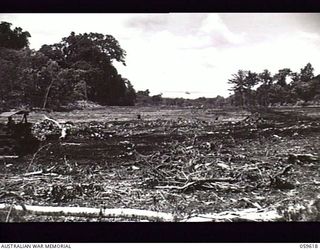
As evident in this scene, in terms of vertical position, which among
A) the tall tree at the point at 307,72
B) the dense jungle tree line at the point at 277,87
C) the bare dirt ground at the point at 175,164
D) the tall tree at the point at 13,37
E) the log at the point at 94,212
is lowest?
the log at the point at 94,212

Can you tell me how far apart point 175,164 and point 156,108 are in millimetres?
275

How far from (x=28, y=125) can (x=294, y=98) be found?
125cm

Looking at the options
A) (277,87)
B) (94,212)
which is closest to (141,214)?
(94,212)

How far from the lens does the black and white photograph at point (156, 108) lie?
2098 millimetres

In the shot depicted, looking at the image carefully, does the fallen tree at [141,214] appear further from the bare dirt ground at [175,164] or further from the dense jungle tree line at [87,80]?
the dense jungle tree line at [87,80]

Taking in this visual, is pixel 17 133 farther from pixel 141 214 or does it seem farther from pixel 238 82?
pixel 238 82

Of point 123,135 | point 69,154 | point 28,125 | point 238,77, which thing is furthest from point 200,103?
point 28,125

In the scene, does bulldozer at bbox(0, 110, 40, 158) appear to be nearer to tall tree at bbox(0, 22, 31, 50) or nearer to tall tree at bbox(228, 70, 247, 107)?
tall tree at bbox(0, 22, 31, 50)

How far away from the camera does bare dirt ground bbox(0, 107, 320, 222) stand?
207 centimetres

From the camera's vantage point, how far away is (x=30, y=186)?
2.09m

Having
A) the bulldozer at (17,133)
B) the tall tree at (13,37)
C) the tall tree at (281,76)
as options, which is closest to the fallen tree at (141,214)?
the bulldozer at (17,133)

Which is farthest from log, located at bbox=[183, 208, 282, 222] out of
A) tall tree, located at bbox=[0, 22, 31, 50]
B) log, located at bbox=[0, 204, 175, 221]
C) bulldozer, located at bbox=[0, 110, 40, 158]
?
tall tree, located at bbox=[0, 22, 31, 50]

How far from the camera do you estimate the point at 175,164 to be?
2.13 m

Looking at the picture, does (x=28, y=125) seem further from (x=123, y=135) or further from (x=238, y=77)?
(x=238, y=77)
